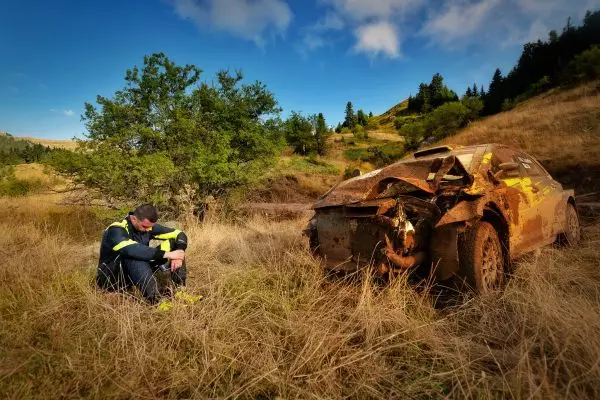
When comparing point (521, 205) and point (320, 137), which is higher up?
point (320, 137)

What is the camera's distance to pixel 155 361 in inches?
103

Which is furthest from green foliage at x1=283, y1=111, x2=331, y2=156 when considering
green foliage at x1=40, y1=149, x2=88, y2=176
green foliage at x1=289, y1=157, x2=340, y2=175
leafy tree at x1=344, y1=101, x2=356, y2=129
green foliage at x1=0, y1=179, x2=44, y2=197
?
leafy tree at x1=344, y1=101, x2=356, y2=129

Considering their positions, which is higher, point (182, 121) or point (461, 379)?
point (182, 121)

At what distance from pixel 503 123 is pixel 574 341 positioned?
2103cm

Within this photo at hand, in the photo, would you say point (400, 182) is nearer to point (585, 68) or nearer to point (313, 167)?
point (313, 167)

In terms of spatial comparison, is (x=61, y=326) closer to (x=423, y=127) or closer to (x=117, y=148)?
(x=117, y=148)

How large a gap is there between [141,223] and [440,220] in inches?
128

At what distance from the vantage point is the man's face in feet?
13.6

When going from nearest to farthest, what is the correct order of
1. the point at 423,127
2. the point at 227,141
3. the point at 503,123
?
the point at 227,141
the point at 503,123
the point at 423,127

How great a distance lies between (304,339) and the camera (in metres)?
2.76

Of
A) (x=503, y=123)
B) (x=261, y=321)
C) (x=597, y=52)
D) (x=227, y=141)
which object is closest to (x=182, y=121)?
(x=227, y=141)

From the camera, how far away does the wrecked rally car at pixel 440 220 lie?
3336mm

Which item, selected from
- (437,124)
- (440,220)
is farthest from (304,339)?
(437,124)

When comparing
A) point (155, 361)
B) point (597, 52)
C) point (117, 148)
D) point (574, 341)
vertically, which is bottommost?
point (155, 361)
